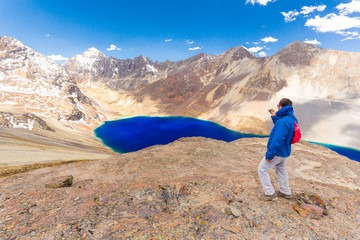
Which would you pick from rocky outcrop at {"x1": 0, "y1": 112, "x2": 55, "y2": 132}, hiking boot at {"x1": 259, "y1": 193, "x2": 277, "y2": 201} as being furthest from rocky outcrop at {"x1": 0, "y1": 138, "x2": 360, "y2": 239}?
rocky outcrop at {"x1": 0, "y1": 112, "x2": 55, "y2": 132}

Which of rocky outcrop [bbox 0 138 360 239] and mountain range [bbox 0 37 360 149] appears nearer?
rocky outcrop [bbox 0 138 360 239]

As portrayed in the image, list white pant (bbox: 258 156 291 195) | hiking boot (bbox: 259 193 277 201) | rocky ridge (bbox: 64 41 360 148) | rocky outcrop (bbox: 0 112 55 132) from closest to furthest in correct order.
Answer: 1. white pant (bbox: 258 156 291 195)
2. hiking boot (bbox: 259 193 277 201)
3. rocky outcrop (bbox: 0 112 55 132)
4. rocky ridge (bbox: 64 41 360 148)

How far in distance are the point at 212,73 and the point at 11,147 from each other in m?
148

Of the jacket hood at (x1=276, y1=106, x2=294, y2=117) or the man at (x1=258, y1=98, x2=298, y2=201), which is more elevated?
the jacket hood at (x1=276, y1=106, x2=294, y2=117)

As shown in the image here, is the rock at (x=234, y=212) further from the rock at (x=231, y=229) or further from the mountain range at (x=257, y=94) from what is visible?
the mountain range at (x=257, y=94)

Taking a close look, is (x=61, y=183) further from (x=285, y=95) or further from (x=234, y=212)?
(x=285, y=95)

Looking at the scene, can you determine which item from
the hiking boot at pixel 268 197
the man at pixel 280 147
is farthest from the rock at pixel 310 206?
the hiking boot at pixel 268 197

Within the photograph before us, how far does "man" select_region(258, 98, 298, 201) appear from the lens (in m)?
4.49

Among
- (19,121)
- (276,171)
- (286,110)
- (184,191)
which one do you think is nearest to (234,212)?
(276,171)

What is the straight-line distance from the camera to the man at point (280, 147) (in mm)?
4488

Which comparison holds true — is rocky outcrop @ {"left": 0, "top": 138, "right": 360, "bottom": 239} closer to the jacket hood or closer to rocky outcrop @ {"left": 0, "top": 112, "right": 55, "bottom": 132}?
the jacket hood

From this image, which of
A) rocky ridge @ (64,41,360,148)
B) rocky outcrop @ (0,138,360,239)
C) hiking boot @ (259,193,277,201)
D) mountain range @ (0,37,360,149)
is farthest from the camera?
mountain range @ (0,37,360,149)

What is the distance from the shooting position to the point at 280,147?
4508 mm

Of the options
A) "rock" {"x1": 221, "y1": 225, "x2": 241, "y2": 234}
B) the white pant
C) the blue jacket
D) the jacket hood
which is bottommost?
"rock" {"x1": 221, "y1": 225, "x2": 241, "y2": 234}
